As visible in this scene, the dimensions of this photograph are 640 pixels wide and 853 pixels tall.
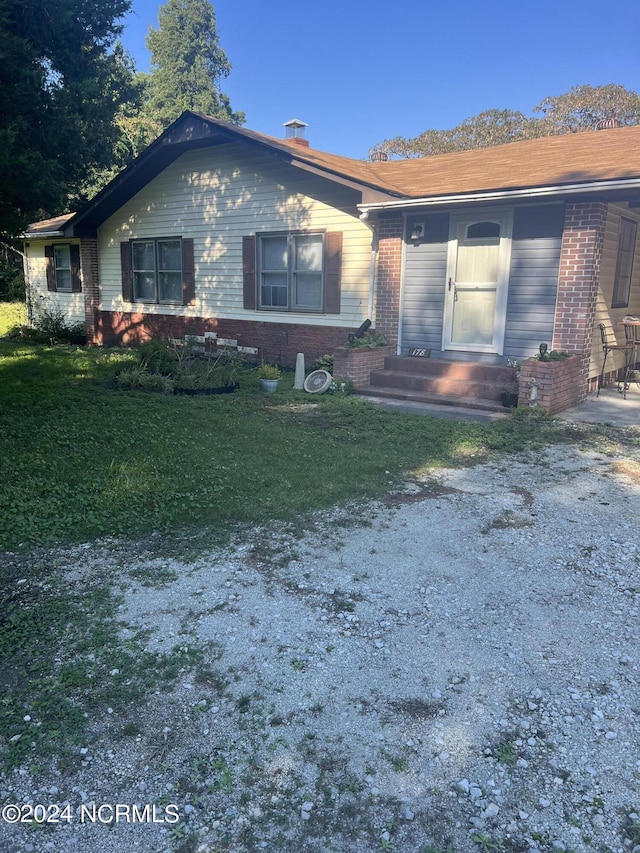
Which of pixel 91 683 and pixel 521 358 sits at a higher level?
pixel 521 358

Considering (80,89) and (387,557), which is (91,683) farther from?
(80,89)

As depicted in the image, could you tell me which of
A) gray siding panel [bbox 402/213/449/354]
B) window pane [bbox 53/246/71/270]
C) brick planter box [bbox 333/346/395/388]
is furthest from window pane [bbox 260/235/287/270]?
window pane [bbox 53/246/71/270]

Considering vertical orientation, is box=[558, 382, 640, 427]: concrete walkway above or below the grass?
above

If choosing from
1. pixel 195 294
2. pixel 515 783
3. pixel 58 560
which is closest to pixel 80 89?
pixel 195 294

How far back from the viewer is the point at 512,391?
8680mm

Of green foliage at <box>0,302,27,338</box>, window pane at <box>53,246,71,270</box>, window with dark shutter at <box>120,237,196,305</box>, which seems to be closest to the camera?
window with dark shutter at <box>120,237,196,305</box>

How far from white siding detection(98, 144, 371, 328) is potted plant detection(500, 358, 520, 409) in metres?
3.02

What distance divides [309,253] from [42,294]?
9.87m

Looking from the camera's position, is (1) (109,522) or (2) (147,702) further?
(1) (109,522)

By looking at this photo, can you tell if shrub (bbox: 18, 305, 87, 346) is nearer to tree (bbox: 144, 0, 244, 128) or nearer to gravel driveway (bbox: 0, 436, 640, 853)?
gravel driveway (bbox: 0, 436, 640, 853)

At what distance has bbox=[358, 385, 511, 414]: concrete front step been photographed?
8633mm

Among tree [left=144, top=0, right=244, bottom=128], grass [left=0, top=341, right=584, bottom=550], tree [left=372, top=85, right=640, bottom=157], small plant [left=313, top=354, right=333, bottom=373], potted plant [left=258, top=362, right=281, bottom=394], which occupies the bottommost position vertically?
grass [left=0, top=341, right=584, bottom=550]

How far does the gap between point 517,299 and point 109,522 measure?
680cm

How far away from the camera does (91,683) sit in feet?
9.29
